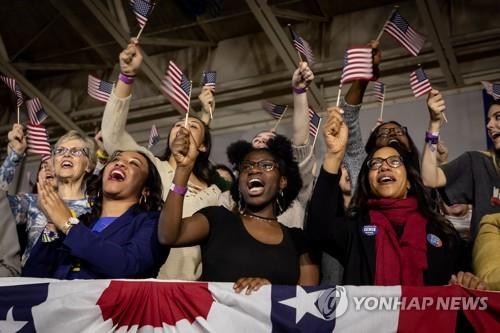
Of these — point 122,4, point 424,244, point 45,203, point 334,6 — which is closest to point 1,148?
point 122,4

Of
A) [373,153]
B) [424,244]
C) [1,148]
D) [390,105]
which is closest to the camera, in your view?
[424,244]

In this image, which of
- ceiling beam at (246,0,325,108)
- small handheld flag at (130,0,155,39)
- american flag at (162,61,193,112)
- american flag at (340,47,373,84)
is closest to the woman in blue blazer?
american flag at (162,61,193,112)

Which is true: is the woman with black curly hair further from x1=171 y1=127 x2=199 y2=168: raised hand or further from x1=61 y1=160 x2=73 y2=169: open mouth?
x1=61 y1=160 x2=73 y2=169: open mouth

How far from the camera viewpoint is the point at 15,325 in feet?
6.55

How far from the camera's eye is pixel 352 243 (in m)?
2.33

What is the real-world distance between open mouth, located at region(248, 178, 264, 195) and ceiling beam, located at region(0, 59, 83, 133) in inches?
256

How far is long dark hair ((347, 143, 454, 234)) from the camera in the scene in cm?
240

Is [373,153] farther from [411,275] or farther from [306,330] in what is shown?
[306,330]

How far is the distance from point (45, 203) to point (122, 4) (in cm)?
534

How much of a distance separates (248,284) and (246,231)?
40 cm

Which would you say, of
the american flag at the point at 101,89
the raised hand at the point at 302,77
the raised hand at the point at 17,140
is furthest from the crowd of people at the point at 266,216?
the american flag at the point at 101,89

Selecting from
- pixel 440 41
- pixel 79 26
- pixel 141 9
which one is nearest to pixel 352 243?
pixel 141 9

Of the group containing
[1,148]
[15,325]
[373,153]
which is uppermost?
[1,148]

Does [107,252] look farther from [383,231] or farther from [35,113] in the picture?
[35,113]
